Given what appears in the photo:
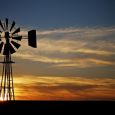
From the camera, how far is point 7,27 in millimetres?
38562
